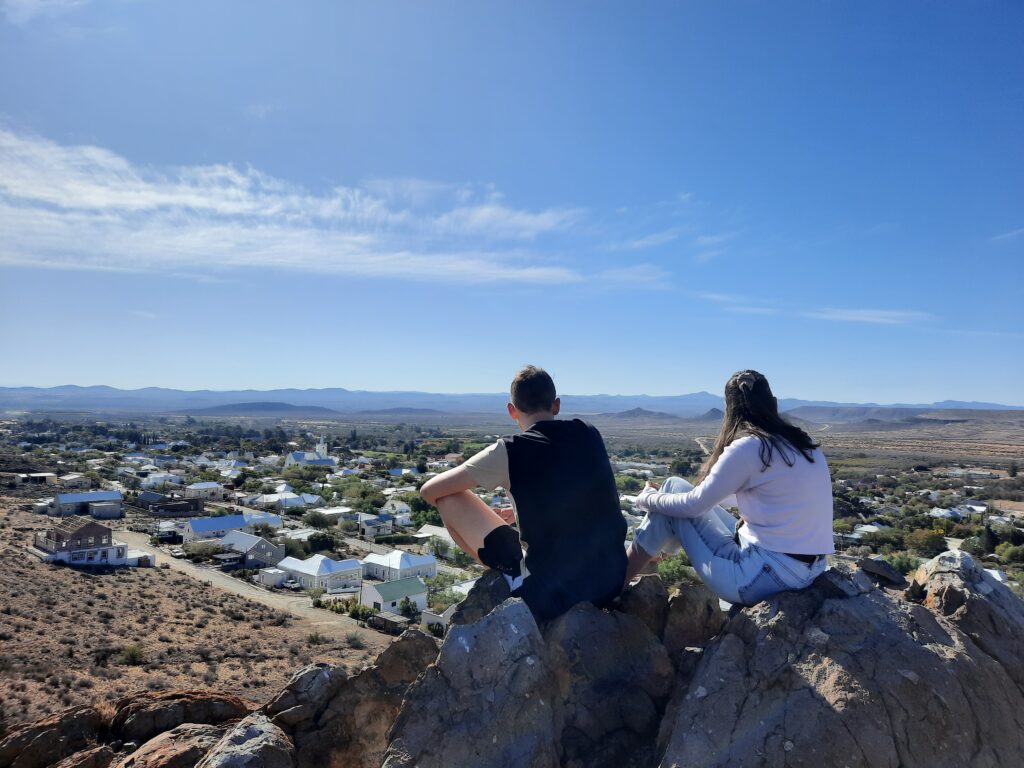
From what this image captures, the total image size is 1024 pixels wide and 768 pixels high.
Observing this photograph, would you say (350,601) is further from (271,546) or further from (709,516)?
(709,516)

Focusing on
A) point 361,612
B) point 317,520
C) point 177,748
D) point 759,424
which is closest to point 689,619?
point 759,424

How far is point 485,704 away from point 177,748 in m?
2.14

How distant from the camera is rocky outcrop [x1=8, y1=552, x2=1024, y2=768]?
3074mm

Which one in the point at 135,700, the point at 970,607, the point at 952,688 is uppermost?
the point at 970,607

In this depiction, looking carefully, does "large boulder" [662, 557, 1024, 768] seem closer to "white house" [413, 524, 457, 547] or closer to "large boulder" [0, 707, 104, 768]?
"large boulder" [0, 707, 104, 768]

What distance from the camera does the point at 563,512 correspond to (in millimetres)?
3832

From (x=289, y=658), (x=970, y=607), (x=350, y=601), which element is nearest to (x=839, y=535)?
(x=350, y=601)

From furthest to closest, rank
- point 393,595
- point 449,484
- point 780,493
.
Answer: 1. point 393,595
2. point 449,484
3. point 780,493

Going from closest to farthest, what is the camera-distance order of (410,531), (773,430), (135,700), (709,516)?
1. (773,430)
2. (709,516)
3. (135,700)
4. (410,531)

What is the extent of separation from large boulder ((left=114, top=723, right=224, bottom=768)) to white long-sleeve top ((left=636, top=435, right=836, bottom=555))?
3.35 meters

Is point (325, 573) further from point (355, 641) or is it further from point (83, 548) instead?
point (83, 548)

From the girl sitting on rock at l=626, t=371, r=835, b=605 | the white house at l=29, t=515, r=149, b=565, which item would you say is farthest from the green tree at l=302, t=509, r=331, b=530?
the girl sitting on rock at l=626, t=371, r=835, b=605

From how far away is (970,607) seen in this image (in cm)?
364

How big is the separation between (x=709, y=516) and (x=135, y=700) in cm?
Answer: 446
